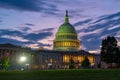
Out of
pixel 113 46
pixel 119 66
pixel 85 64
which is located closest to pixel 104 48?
pixel 113 46

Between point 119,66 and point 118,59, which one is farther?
point 119,66

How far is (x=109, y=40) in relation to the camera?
497 ft

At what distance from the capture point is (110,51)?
149250 mm

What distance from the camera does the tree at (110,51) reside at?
14688cm

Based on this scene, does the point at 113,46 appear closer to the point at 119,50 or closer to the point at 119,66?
the point at 119,50

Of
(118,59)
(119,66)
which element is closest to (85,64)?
(119,66)

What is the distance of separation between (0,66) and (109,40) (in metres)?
57.1

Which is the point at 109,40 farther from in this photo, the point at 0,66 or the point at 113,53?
the point at 0,66

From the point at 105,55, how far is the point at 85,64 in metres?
52.1

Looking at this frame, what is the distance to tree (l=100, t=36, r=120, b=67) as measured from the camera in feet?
482

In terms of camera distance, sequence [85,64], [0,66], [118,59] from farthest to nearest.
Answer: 1. [85,64]
2. [0,66]
3. [118,59]

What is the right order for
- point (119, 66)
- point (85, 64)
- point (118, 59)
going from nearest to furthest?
point (118, 59) < point (119, 66) < point (85, 64)

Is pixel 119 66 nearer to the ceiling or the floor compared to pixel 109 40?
nearer to the floor

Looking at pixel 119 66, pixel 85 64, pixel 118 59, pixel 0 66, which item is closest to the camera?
pixel 118 59
